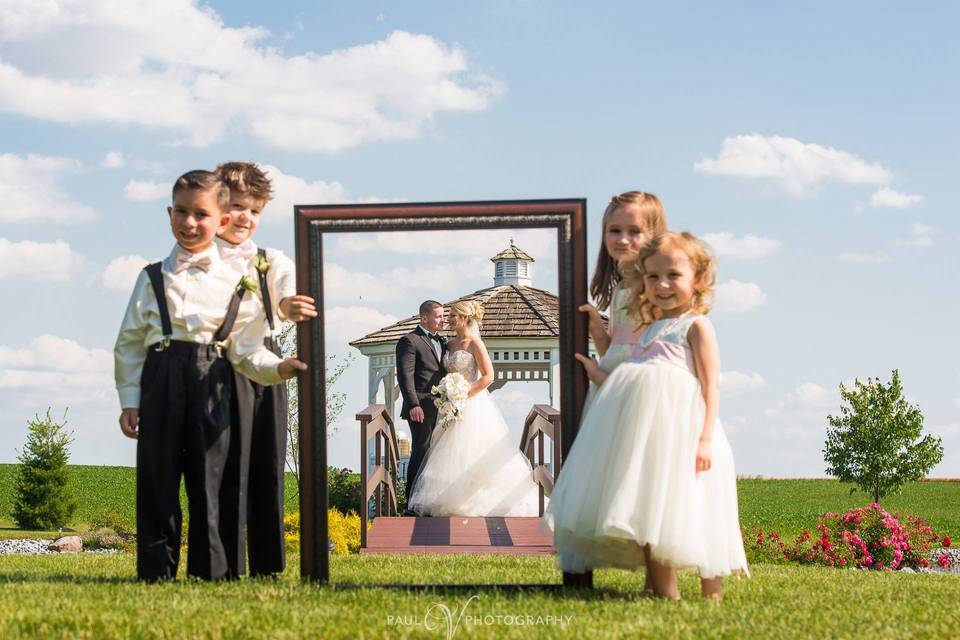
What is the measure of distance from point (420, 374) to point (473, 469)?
4.48 feet

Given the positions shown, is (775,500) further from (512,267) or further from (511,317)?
(512,267)

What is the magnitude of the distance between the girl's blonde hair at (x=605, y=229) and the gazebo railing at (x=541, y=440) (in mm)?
4383

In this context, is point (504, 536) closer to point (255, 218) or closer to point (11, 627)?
point (255, 218)

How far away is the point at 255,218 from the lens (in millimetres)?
6145

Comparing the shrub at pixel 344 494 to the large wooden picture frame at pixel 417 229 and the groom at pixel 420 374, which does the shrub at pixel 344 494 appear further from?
the large wooden picture frame at pixel 417 229

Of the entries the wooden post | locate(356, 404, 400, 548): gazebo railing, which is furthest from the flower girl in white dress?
locate(356, 404, 400, 548): gazebo railing

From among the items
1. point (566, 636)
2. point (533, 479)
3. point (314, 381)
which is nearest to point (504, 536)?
point (533, 479)

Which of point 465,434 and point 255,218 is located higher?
point 255,218

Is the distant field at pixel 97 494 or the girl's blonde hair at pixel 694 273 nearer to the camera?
the girl's blonde hair at pixel 694 273

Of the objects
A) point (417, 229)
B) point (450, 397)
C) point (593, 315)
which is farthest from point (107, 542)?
point (593, 315)

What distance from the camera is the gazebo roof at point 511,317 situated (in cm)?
1052

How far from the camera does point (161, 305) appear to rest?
570 centimetres

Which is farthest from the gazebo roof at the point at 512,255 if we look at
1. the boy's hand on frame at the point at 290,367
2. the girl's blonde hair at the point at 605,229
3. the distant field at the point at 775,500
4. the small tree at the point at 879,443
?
the small tree at the point at 879,443

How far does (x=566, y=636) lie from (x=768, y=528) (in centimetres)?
1762
